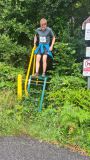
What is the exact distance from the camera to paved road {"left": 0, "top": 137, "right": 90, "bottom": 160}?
307 inches

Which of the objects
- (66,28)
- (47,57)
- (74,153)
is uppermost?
(66,28)

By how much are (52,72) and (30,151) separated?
3764mm

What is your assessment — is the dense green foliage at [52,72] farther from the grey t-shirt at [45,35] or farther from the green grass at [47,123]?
the grey t-shirt at [45,35]

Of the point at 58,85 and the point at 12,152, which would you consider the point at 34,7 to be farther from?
the point at 12,152

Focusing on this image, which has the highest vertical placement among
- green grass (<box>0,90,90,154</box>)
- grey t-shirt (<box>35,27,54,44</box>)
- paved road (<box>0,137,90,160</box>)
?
grey t-shirt (<box>35,27,54,44</box>)

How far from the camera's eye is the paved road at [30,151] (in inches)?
307

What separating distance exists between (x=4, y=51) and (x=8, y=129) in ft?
11.5

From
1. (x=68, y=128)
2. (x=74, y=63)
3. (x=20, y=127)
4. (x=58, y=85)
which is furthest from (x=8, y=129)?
(x=74, y=63)

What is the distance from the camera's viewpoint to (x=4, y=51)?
480 inches

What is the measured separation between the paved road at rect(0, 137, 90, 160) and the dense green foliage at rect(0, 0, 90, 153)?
16.8 inches

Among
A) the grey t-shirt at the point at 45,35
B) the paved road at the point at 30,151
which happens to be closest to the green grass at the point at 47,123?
the paved road at the point at 30,151

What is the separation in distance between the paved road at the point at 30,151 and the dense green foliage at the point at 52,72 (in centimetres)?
43

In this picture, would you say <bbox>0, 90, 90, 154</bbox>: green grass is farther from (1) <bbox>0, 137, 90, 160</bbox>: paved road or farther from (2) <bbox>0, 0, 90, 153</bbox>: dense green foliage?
(1) <bbox>0, 137, 90, 160</bbox>: paved road

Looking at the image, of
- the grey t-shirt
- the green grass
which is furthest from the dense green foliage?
the grey t-shirt
